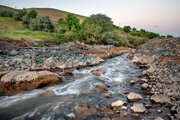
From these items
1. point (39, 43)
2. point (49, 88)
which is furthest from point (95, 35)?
point (49, 88)

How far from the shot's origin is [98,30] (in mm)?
29531

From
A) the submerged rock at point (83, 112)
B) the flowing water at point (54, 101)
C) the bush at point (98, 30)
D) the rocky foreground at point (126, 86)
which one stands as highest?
the bush at point (98, 30)

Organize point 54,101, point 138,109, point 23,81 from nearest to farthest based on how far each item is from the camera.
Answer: point 138,109, point 54,101, point 23,81

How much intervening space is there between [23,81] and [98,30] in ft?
79.8

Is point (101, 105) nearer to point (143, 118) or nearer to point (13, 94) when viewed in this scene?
point (143, 118)

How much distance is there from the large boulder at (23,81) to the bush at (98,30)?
22966 mm

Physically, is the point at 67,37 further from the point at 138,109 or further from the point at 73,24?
the point at 138,109

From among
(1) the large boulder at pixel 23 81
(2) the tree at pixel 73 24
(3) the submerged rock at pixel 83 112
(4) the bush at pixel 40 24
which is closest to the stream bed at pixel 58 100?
(3) the submerged rock at pixel 83 112

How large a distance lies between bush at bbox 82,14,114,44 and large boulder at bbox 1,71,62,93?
75.3 ft

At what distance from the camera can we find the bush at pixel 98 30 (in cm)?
2969

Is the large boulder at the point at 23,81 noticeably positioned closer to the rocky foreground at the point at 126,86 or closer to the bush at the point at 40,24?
the rocky foreground at the point at 126,86

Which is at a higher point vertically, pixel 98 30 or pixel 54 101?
pixel 98 30

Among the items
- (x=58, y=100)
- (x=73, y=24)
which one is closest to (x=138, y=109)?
(x=58, y=100)

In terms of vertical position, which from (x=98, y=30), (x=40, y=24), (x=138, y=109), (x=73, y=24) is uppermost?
(x=73, y=24)
